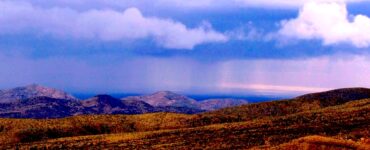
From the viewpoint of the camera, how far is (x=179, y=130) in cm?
10869

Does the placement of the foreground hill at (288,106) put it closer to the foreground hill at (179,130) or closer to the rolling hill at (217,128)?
the rolling hill at (217,128)

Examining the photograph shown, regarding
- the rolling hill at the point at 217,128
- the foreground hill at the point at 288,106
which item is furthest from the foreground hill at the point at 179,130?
the foreground hill at the point at 288,106

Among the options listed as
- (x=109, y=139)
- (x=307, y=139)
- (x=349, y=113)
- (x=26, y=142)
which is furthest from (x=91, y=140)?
(x=307, y=139)

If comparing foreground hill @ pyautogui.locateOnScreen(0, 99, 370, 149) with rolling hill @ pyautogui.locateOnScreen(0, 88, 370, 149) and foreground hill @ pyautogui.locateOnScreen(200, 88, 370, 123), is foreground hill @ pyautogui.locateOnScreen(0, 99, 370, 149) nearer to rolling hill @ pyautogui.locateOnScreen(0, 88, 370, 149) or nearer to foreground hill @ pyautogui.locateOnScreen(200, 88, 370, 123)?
rolling hill @ pyautogui.locateOnScreen(0, 88, 370, 149)

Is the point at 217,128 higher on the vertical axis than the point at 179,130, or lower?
higher

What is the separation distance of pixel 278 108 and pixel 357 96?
22645 millimetres

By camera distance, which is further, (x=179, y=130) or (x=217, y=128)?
(x=179, y=130)

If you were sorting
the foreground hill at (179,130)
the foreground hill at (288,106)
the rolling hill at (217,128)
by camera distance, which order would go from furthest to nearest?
1. the foreground hill at (288,106)
2. the foreground hill at (179,130)
3. the rolling hill at (217,128)

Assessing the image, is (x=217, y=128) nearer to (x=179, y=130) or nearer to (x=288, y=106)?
(x=179, y=130)

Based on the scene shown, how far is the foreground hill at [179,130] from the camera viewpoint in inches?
3376

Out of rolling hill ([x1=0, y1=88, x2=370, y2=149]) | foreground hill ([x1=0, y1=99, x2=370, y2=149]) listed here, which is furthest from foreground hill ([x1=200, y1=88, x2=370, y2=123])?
foreground hill ([x1=0, y1=99, x2=370, y2=149])

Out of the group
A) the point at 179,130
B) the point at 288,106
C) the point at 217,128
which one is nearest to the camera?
the point at 217,128

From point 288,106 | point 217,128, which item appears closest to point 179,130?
point 217,128

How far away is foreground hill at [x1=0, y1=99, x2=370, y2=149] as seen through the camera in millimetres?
85750
